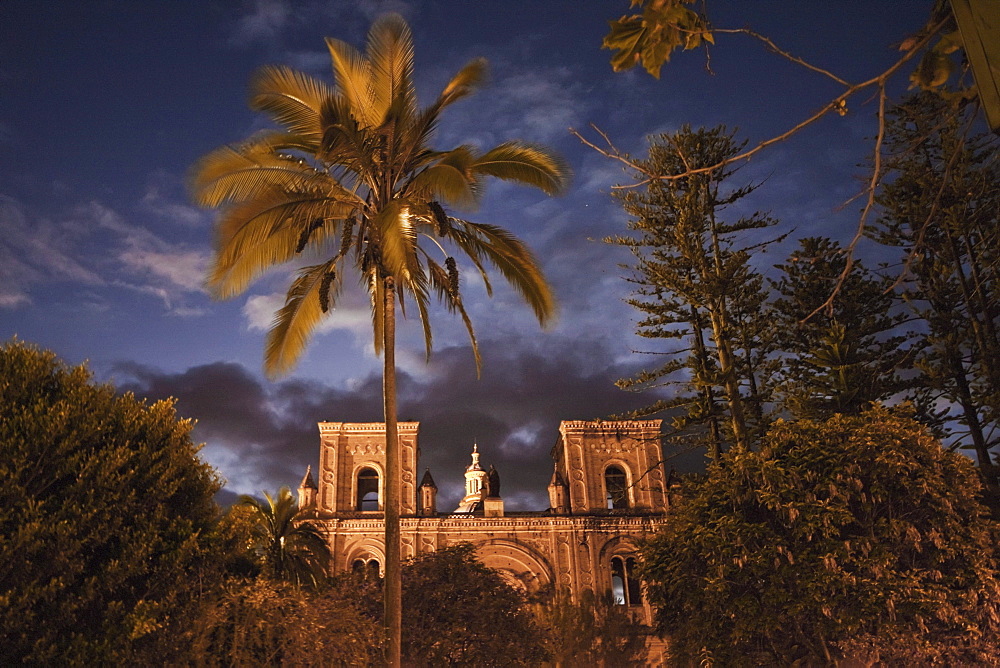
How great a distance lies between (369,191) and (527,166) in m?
2.27

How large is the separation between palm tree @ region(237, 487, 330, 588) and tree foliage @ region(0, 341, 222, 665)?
10208 millimetres

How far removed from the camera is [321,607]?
1084 centimetres

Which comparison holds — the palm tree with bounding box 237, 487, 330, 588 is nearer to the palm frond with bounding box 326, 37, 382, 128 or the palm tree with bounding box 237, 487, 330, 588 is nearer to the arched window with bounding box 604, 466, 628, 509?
the palm frond with bounding box 326, 37, 382, 128

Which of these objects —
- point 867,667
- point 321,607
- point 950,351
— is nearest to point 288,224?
point 321,607

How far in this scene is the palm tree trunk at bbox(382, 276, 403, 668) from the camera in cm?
955

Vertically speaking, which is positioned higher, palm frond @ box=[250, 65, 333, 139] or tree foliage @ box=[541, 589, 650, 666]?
palm frond @ box=[250, 65, 333, 139]

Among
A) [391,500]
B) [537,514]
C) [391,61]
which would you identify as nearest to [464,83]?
[391,61]

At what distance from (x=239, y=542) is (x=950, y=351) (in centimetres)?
1702

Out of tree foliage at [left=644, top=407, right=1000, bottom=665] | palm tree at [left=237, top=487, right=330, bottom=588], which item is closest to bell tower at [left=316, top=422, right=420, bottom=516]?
palm tree at [left=237, top=487, right=330, bottom=588]

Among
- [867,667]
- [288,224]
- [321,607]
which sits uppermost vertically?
[288,224]

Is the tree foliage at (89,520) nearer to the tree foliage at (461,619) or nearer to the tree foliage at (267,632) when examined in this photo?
the tree foliage at (267,632)

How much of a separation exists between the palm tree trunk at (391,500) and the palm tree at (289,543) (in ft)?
30.9

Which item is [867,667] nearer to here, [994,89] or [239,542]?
[239,542]

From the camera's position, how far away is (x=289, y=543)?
66.7 ft
